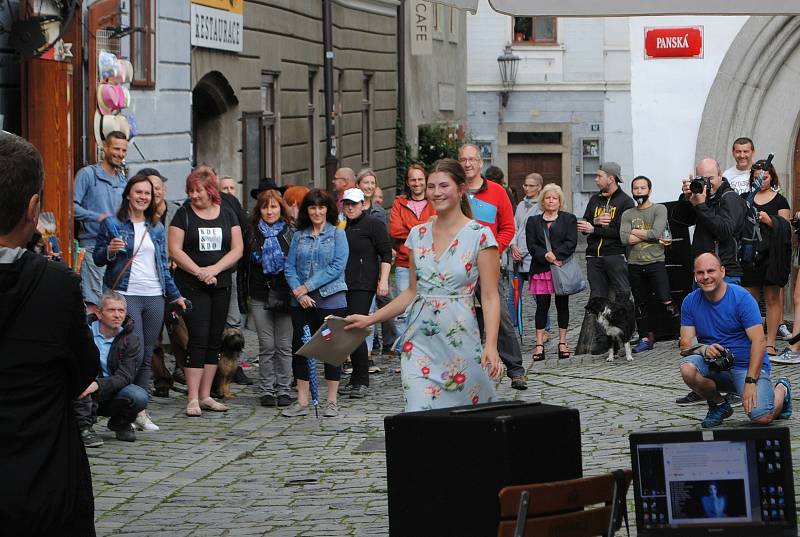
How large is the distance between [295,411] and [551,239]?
404 centimetres

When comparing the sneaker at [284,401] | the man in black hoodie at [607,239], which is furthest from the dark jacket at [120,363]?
the man in black hoodie at [607,239]

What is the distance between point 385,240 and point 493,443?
24.2ft

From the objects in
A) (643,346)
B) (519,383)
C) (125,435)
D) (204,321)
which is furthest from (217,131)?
(125,435)

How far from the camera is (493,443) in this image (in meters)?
5.29

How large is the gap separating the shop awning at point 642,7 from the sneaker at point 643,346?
8812mm

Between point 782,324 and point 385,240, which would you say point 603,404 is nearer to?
point 385,240

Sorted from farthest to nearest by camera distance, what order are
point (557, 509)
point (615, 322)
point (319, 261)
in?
point (615, 322) → point (319, 261) → point (557, 509)

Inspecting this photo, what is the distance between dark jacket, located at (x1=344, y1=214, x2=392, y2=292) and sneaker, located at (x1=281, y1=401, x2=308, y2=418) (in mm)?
1223

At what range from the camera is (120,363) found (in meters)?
10.0

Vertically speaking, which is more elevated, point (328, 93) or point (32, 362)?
point (328, 93)

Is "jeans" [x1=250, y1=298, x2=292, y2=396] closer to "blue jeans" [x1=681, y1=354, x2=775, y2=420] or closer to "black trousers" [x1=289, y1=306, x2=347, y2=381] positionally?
"black trousers" [x1=289, y1=306, x2=347, y2=381]

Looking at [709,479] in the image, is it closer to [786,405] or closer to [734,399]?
[786,405]

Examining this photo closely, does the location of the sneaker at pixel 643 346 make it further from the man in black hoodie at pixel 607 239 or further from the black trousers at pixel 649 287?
the man in black hoodie at pixel 607 239

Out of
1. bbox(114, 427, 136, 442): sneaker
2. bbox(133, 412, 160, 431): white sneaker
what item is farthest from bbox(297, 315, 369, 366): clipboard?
bbox(133, 412, 160, 431): white sneaker
